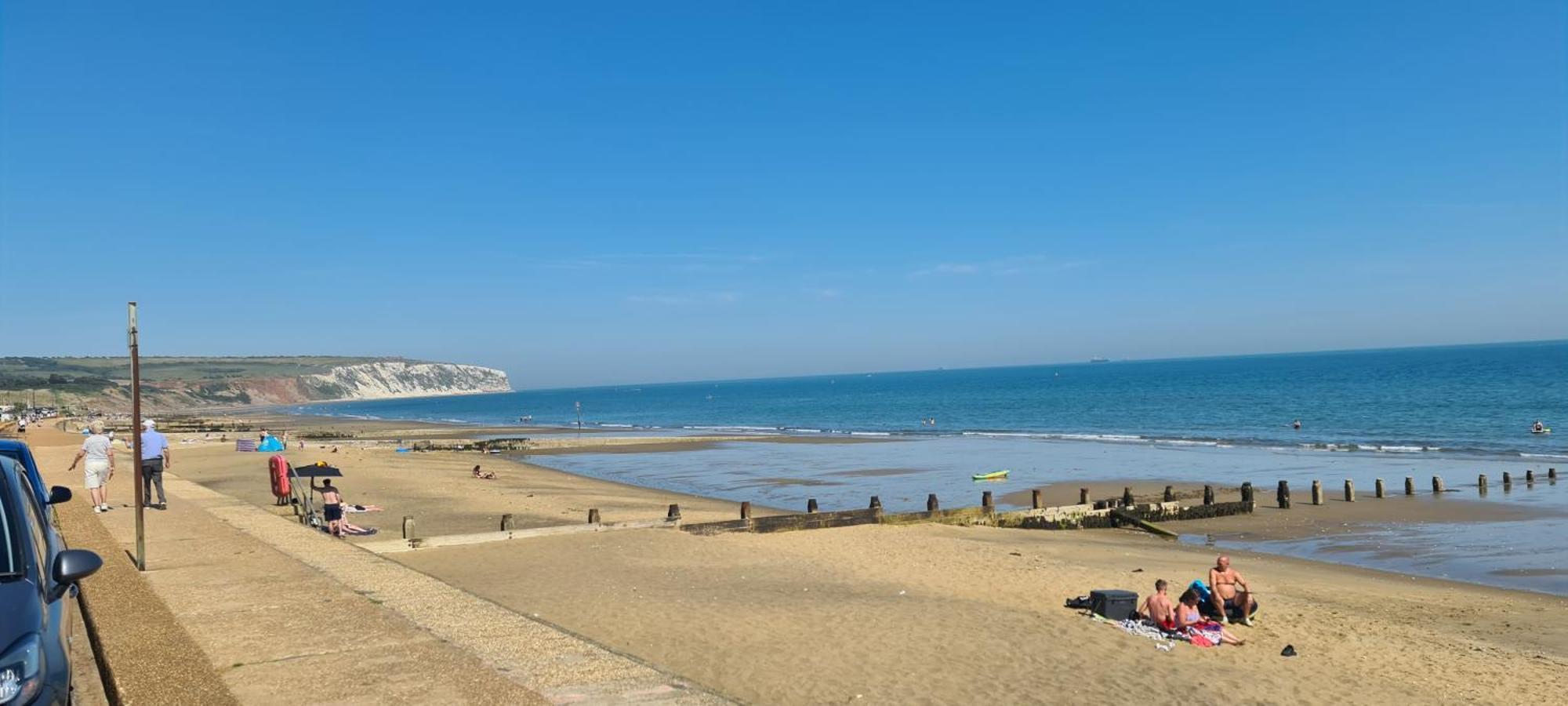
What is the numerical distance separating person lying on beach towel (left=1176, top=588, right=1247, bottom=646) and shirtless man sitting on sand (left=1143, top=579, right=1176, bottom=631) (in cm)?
8

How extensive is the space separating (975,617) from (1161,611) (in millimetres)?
2405

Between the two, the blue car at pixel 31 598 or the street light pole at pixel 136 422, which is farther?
the street light pole at pixel 136 422

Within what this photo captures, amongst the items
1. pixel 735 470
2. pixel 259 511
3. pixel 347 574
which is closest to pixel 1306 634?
pixel 347 574

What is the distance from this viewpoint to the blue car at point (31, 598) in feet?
15.8

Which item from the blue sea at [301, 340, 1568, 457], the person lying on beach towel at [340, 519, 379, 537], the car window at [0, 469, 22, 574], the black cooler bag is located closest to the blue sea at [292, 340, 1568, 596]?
the blue sea at [301, 340, 1568, 457]

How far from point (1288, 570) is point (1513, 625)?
469 centimetres

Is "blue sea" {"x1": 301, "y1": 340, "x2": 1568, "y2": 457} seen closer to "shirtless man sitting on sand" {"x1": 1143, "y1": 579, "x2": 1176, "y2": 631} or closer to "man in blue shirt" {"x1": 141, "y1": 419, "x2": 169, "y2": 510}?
"shirtless man sitting on sand" {"x1": 1143, "y1": 579, "x2": 1176, "y2": 631}

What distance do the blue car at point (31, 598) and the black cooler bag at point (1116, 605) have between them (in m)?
11.6

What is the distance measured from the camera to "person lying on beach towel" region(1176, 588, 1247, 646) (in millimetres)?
12656

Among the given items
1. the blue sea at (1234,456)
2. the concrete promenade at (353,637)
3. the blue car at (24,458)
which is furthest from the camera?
A: the blue sea at (1234,456)

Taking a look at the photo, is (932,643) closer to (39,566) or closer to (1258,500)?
(39,566)

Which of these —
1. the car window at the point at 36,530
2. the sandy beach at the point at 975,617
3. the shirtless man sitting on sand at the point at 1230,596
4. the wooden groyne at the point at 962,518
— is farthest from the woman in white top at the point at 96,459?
the shirtless man sitting on sand at the point at 1230,596

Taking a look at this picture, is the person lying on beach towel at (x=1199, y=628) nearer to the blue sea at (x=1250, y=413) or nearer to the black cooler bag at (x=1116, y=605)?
the black cooler bag at (x=1116, y=605)

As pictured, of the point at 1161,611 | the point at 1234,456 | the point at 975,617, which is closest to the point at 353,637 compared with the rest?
the point at 975,617
